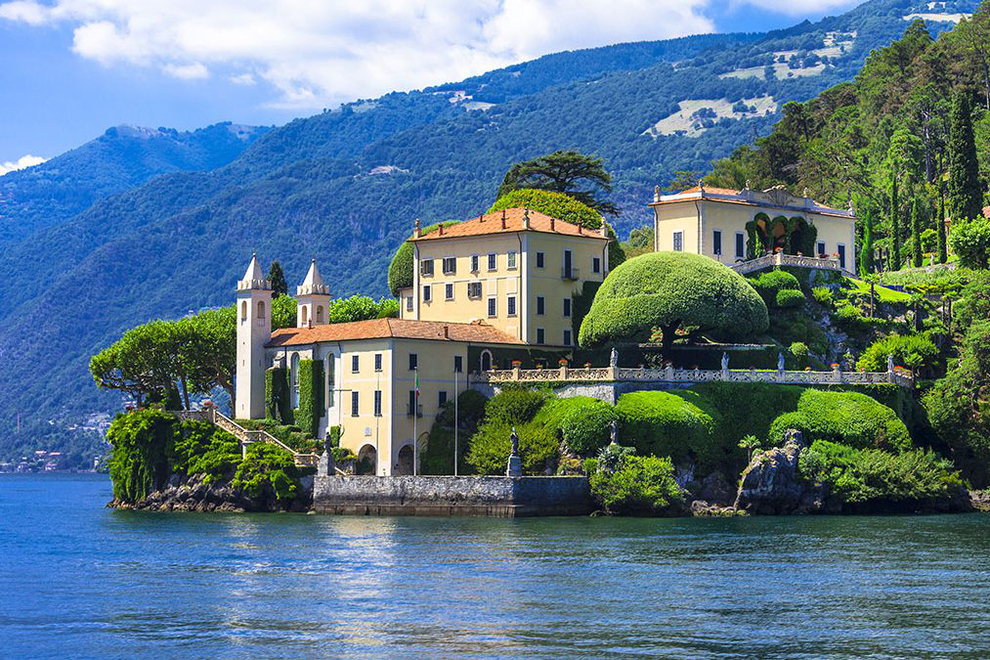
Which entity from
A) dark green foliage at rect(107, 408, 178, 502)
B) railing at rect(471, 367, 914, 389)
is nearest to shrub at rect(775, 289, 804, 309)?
railing at rect(471, 367, 914, 389)

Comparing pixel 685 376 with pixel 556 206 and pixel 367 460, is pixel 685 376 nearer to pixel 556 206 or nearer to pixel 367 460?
pixel 367 460

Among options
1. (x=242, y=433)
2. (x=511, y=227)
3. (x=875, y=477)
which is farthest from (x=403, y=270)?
(x=875, y=477)

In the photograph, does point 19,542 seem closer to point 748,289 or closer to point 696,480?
point 696,480

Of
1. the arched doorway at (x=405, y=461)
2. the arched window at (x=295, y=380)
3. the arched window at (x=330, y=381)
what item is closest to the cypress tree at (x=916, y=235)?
the arched doorway at (x=405, y=461)

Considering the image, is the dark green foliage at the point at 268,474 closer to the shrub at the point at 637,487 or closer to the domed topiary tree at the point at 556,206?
the shrub at the point at 637,487

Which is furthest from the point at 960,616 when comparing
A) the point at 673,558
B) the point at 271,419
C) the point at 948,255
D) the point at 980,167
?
the point at 980,167

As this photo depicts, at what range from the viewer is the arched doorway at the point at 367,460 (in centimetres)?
8638

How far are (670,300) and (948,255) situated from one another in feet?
109

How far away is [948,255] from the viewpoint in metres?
110

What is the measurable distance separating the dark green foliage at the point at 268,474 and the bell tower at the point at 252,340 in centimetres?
755

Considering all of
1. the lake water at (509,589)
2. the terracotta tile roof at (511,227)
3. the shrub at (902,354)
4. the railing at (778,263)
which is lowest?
the lake water at (509,589)

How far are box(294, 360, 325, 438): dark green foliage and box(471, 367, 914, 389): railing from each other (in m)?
9.06

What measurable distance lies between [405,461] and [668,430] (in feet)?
51.1

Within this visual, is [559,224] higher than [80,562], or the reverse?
[559,224]
